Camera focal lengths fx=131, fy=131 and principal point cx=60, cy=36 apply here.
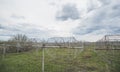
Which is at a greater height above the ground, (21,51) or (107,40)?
(107,40)

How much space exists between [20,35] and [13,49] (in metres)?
5.70

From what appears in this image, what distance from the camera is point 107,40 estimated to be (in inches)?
651

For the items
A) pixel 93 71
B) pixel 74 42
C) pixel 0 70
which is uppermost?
pixel 74 42

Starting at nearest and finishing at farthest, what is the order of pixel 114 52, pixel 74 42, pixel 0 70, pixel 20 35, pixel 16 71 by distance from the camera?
pixel 0 70 → pixel 16 71 → pixel 114 52 → pixel 74 42 → pixel 20 35

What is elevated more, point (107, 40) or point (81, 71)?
point (107, 40)

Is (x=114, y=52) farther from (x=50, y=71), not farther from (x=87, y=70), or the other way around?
(x=50, y=71)

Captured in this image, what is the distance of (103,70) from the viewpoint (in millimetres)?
9391

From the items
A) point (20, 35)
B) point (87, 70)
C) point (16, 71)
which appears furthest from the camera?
point (20, 35)

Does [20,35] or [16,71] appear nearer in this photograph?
[16,71]

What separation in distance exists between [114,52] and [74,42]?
641 cm

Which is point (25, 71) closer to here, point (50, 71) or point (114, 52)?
point (50, 71)

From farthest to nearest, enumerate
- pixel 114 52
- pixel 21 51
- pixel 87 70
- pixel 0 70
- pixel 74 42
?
pixel 21 51 → pixel 74 42 → pixel 114 52 → pixel 87 70 → pixel 0 70

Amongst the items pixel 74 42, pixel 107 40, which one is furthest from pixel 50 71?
pixel 74 42

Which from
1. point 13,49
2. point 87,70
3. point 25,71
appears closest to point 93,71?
point 87,70
